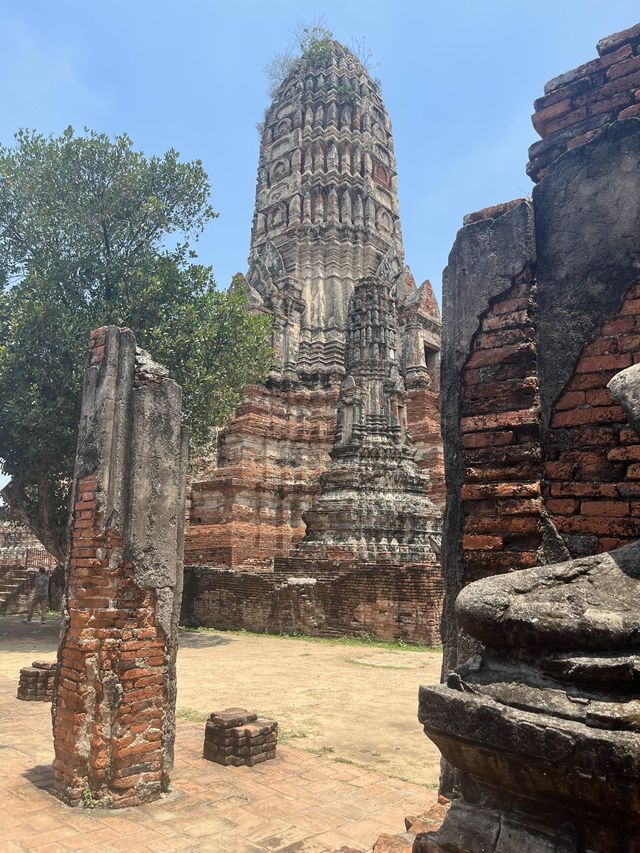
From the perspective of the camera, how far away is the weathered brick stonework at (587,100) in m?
3.55

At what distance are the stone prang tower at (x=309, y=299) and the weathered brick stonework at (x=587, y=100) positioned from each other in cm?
1541

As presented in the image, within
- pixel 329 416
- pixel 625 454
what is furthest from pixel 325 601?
pixel 625 454

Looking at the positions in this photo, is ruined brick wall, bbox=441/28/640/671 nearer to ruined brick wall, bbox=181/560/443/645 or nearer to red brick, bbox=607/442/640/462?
red brick, bbox=607/442/640/462

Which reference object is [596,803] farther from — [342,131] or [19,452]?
[342,131]

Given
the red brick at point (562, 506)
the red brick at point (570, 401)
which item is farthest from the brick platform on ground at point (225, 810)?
the red brick at point (570, 401)

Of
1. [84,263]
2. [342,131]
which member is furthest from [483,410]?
[342,131]

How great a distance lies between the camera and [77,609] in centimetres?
442

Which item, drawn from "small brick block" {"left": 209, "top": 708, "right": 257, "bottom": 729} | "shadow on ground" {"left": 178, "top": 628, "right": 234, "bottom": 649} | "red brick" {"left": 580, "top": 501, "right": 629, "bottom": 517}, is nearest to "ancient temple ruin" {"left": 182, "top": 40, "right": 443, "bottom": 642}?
"shadow on ground" {"left": 178, "top": 628, "right": 234, "bottom": 649}

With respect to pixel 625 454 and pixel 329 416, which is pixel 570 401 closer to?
pixel 625 454

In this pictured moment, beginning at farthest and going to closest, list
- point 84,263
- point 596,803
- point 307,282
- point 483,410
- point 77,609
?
point 307,282
point 84,263
point 77,609
point 483,410
point 596,803

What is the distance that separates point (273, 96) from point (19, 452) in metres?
20.8

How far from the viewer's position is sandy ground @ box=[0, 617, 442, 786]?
18.5 ft

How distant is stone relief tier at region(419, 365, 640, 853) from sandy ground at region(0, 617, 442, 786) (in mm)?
2947

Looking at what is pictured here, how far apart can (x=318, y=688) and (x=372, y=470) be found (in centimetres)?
939
